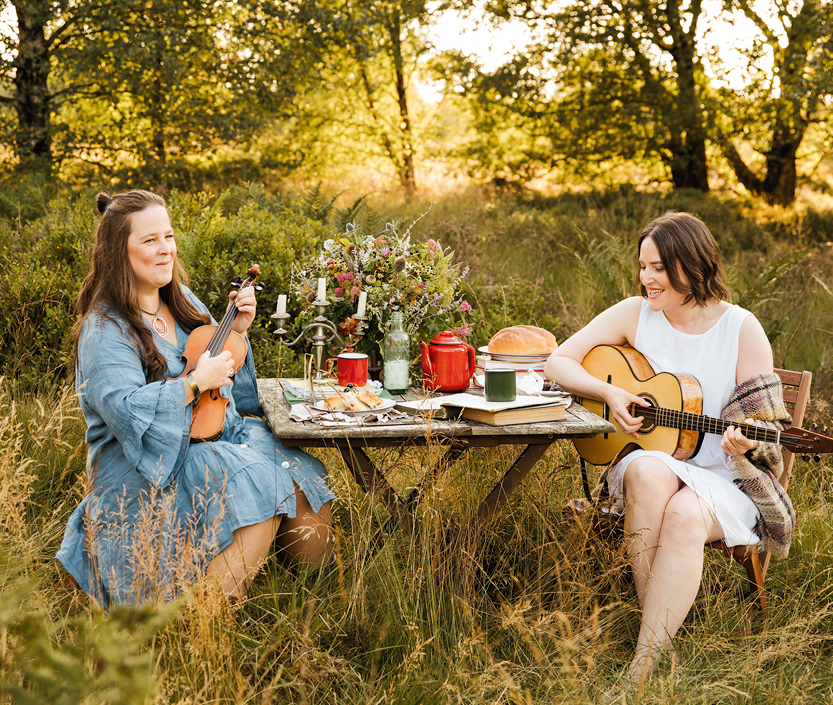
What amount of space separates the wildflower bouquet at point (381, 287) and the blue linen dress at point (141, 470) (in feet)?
2.08

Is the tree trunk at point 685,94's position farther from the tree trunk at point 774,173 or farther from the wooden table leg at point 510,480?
the wooden table leg at point 510,480

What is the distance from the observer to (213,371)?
2.57 m

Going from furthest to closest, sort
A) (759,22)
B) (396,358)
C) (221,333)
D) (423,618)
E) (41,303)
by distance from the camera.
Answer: (759,22) < (41,303) < (396,358) < (221,333) < (423,618)

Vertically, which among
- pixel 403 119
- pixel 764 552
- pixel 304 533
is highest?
pixel 403 119

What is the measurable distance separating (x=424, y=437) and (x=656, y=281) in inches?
46.5

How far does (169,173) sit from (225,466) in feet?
26.2

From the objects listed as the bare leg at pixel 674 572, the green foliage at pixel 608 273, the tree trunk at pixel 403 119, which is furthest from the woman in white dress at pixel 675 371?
the tree trunk at pixel 403 119

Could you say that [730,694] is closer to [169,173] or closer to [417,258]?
[417,258]

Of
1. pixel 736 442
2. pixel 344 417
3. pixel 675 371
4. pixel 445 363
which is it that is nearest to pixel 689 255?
pixel 675 371

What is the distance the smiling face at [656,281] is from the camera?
116 inches

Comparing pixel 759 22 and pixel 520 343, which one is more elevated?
pixel 759 22

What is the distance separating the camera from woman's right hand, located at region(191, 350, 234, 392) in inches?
100

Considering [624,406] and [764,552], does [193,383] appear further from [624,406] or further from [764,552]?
[764,552]

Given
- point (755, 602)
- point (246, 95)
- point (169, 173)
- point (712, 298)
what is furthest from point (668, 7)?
point (755, 602)
